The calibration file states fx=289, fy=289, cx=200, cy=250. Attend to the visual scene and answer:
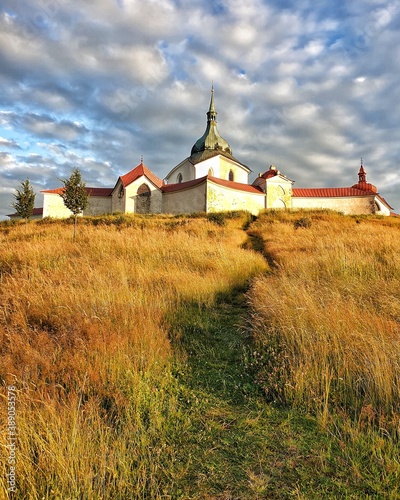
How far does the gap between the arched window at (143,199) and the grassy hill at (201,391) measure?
88.7 ft

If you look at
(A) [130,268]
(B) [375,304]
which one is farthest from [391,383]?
(A) [130,268]

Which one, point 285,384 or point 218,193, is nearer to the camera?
point 285,384

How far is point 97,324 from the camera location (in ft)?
10.6

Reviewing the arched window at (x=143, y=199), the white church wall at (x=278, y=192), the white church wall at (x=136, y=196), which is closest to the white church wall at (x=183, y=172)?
the white church wall at (x=136, y=196)

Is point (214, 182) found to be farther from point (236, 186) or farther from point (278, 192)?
point (278, 192)

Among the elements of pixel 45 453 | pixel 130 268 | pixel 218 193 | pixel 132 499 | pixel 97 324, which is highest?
pixel 218 193

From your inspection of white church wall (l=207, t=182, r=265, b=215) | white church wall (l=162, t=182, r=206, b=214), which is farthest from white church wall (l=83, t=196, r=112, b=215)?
white church wall (l=207, t=182, r=265, b=215)

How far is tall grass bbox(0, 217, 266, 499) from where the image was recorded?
64.2 inches

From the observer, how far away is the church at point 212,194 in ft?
93.5

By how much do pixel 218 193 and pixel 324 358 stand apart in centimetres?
2588

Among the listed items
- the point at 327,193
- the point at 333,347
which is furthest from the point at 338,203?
the point at 333,347

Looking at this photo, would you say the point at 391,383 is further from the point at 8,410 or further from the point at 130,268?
the point at 130,268

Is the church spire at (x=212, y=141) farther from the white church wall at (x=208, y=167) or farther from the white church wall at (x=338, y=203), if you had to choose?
the white church wall at (x=338, y=203)

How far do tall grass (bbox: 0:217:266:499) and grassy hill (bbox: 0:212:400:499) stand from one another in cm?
1
